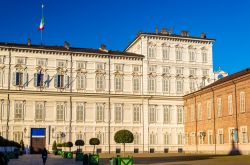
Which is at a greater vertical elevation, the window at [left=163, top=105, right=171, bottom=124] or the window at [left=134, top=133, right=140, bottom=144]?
the window at [left=163, top=105, right=171, bottom=124]

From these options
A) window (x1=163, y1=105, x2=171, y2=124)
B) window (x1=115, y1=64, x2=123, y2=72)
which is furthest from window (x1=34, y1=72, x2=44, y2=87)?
window (x1=163, y1=105, x2=171, y2=124)

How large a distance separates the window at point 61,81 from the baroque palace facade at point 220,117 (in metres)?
18.2

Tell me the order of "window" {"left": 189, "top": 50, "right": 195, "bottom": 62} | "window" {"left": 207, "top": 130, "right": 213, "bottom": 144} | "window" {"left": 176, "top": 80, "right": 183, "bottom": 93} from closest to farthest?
1. "window" {"left": 207, "top": 130, "right": 213, "bottom": 144}
2. "window" {"left": 176, "top": 80, "right": 183, "bottom": 93}
3. "window" {"left": 189, "top": 50, "right": 195, "bottom": 62}

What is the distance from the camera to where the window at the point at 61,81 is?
56781 mm

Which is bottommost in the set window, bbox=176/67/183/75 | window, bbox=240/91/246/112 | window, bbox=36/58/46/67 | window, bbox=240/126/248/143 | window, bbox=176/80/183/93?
window, bbox=240/126/248/143

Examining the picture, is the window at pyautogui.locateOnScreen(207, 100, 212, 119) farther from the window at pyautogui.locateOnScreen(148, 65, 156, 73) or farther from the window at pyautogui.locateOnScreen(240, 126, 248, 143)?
the window at pyautogui.locateOnScreen(148, 65, 156, 73)

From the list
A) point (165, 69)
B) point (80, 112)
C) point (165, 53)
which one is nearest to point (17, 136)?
point (80, 112)

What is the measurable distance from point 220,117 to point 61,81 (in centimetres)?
2291

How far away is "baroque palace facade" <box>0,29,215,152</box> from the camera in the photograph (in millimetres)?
54875

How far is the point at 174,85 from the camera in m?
61.5

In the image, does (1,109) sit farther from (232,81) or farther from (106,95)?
(232,81)

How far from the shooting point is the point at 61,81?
187 ft

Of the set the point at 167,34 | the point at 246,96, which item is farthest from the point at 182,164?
the point at 167,34

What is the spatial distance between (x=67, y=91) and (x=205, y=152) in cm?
2116
